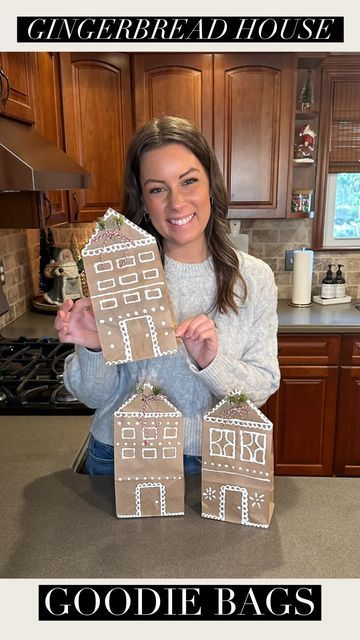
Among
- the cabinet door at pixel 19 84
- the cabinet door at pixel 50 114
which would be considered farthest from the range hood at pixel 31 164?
the cabinet door at pixel 50 114

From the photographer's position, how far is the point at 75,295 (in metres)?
2.73

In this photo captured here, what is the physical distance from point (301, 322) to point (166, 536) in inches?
66.9

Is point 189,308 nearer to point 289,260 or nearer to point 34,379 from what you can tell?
point 34,379

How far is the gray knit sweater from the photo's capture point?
1.05m

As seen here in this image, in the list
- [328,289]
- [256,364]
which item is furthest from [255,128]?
[256,364]

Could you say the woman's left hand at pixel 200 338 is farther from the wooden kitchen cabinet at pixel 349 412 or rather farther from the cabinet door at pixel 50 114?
the wooden kitchen cabinet at pixel 349 412

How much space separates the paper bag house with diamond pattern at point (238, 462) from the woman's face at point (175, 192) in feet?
1.23

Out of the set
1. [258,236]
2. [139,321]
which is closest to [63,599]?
[139,321]

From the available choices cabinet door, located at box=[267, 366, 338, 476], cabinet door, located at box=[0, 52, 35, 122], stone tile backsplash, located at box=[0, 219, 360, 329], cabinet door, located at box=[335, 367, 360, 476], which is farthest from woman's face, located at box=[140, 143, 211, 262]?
stone tile backsplash, located at box=[0, 219, 360, 329]

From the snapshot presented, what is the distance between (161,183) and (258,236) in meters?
2.03

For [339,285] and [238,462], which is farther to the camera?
[339,285]

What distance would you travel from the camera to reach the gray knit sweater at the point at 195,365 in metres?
1.05

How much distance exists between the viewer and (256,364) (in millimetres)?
1087

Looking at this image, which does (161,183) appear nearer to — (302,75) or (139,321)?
(139,321)
